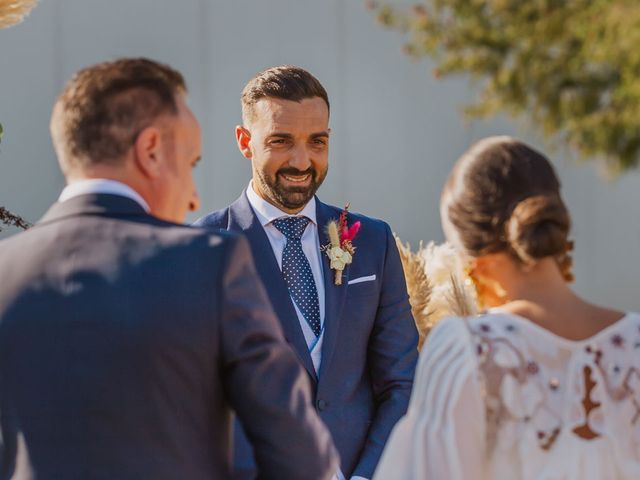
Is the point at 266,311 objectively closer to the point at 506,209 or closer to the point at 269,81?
the point at 506,209

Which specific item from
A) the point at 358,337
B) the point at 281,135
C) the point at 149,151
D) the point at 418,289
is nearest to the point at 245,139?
the point at 281,135

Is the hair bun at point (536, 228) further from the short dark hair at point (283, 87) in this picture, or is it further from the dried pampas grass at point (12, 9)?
the dried pampas grass at point (12, 9)

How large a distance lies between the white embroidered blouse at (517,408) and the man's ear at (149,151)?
0.72 meters

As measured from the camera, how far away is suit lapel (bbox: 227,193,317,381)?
361cm

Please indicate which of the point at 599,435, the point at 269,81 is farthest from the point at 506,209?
the point at 269,81

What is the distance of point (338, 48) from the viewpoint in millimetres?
8438

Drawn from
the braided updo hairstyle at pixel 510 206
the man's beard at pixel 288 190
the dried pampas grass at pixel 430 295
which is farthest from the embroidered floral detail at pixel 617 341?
the dried pampas grass at pixel 430 295

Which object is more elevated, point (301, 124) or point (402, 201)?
point (301, 124)

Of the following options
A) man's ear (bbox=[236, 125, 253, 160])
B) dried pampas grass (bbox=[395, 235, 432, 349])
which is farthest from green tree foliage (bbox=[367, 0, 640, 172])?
man's ear (bbox=[236, 125, 253, 160])

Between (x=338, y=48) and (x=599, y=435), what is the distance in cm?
616

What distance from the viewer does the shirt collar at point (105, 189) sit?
2.40 metres

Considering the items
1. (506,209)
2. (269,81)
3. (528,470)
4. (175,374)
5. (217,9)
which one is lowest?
(528,470)

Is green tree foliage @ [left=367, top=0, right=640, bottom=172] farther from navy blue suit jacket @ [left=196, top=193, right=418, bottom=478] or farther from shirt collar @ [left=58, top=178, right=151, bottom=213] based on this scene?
shirt collar @ [left=58, top=178, right=151, bottom=213]

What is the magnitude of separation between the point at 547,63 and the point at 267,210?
18.6ft
